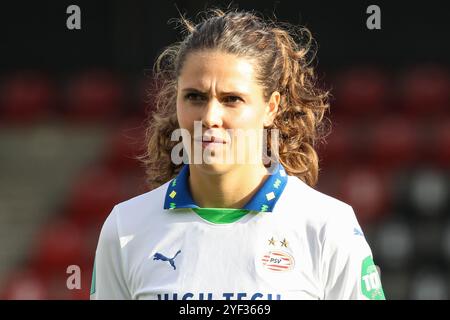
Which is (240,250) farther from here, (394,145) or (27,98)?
(27,98)

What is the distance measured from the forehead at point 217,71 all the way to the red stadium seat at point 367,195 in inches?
187

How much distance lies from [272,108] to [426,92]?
6006mm

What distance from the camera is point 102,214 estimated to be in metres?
8.20

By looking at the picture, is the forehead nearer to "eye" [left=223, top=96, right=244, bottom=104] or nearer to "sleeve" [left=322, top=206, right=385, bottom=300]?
"eye" [left=223, top=96, right=244, bottom=104]

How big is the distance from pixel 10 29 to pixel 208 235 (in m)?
8.14

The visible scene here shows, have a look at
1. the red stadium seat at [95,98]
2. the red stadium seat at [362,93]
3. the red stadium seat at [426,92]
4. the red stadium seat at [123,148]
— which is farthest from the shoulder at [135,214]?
the red stadium seat at [95,98]

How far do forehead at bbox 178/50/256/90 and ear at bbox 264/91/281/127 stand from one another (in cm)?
13

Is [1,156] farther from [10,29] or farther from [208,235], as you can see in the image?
[208,235]

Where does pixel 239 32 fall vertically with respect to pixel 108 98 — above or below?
above

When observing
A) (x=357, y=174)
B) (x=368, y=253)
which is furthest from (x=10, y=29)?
(x=368, y=253)

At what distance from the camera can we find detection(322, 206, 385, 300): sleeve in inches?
99.5

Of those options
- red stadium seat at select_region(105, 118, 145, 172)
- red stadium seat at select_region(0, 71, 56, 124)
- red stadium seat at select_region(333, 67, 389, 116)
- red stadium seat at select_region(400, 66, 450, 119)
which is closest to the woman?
red stadium seat at select_region(105, 118, 145, 172)

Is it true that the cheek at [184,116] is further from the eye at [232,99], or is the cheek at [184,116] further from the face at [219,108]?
the eye at [232,99]

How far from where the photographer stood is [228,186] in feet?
8.84
